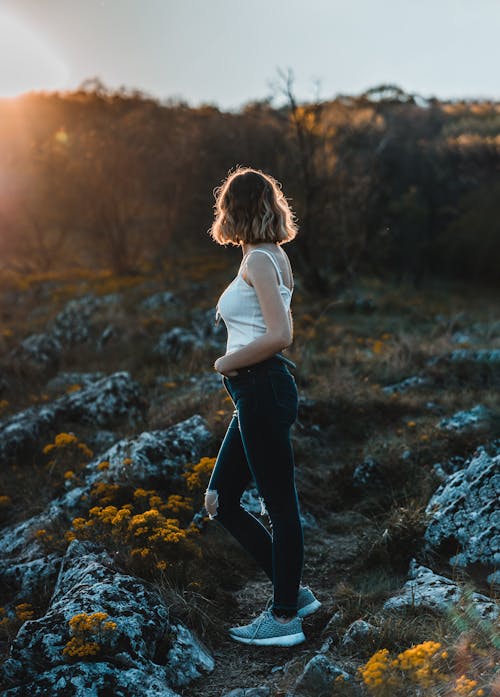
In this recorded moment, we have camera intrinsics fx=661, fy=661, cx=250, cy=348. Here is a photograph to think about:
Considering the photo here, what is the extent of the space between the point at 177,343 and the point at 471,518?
581 cm

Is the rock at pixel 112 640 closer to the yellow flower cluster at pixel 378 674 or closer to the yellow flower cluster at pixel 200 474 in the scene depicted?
the yellow flower cluster at pixel 378 674

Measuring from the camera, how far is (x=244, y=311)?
102 inches

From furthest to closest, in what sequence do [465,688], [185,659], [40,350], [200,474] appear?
[40,350], [200,474], [185,659], [465,688]

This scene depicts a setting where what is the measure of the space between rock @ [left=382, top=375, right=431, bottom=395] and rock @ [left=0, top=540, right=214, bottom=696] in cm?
374

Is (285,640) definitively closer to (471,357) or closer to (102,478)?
(102,478)

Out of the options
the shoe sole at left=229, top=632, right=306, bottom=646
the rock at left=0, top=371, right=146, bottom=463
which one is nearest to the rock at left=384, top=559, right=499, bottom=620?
the shoe sole at left=229, top=632, right=306, bottom=646

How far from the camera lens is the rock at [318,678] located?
242 cm

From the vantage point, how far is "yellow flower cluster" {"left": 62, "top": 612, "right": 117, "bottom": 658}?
257 centimetres

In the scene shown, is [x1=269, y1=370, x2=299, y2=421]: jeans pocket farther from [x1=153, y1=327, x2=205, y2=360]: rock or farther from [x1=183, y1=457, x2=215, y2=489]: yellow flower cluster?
[x1=153, y1=327, x2=205, y2=360]: rock

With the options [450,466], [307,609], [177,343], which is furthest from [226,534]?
[177,343]

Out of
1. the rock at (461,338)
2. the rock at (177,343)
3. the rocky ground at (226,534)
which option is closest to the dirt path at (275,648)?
the rocky ground at (226,534)

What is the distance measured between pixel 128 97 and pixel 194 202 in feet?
10.3

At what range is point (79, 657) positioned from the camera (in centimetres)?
261

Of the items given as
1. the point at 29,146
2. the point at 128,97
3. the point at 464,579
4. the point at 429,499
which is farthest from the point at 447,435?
the point at 29,146
